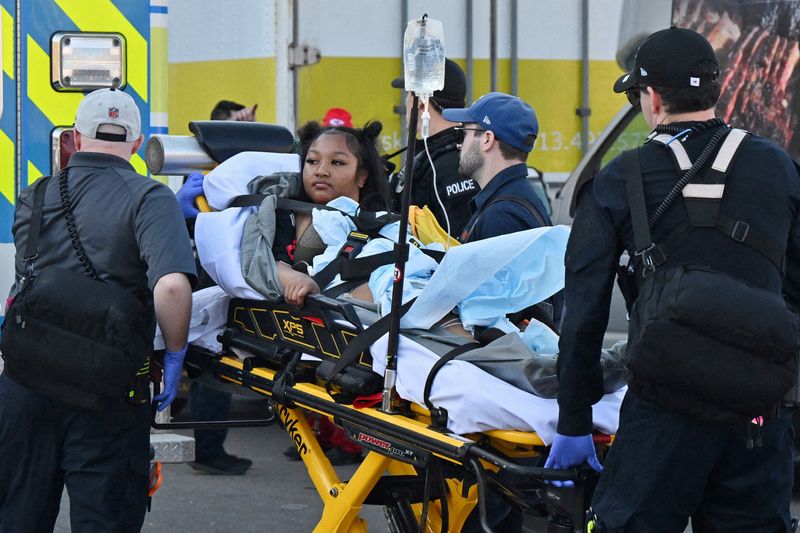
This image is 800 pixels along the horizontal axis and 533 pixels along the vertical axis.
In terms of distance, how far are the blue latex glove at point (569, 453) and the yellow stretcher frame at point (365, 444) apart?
0.08 ft

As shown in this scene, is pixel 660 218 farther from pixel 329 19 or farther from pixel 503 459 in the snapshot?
pixel 329 19

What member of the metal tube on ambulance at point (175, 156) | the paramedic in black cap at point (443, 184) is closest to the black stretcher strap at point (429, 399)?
the paramedic in black cap at point (443, 184)

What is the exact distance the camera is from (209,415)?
643cm

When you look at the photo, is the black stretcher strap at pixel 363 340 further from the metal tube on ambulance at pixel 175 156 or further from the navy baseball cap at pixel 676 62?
the metal tube on ambulance at pixel 175 156

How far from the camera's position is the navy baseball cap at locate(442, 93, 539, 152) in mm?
4562

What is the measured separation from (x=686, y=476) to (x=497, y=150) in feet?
6.07

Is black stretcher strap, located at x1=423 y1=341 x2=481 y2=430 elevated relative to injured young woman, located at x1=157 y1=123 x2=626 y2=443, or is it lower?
lower

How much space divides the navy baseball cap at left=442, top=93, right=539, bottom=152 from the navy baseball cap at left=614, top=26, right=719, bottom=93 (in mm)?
1377

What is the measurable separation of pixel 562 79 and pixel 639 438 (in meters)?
5.37

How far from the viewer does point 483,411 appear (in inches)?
134

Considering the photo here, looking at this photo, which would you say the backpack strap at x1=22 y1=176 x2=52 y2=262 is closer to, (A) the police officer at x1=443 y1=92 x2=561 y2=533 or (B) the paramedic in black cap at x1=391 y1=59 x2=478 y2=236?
(A) the police officer at x1=443 y1=92 x2=561 y2=533

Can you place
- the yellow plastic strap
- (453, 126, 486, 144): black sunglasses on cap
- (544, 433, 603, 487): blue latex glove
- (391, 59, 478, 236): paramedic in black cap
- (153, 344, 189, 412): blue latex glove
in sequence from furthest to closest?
(391, 59, 478, 236): paramedic in black cap < (453, 126, 486, 144): black sunglasses on cap < the yellow plastic strap < (153, 344, 189, 412): blue latex glove < (544, 433, 603, 487): blue latex glove

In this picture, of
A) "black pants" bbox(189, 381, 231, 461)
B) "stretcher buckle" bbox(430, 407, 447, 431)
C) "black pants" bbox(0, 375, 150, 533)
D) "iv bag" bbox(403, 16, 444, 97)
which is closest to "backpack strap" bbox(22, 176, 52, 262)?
"black pants" bbox(0, 375, 150, 533)

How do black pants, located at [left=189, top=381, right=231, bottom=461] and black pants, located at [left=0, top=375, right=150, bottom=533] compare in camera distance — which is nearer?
black pants, located at [left=0, top=375, right=150, bottom=533]
